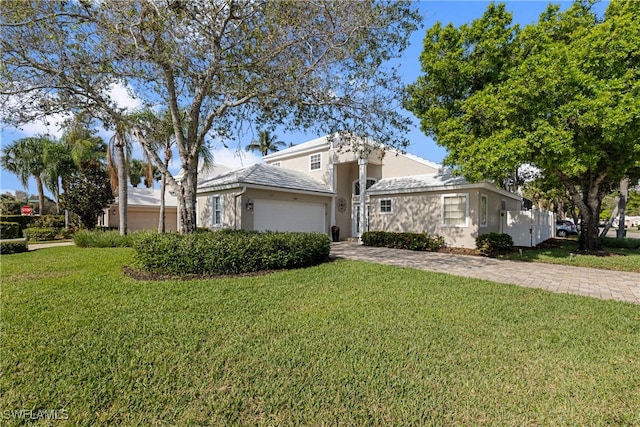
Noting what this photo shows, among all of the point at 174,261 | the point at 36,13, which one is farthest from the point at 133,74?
the point at 174,261

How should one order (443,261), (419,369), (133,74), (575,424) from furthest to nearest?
(443,261) → (133,74) → (419,369) → (575,424)

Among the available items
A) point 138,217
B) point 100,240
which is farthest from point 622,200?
point 138,217

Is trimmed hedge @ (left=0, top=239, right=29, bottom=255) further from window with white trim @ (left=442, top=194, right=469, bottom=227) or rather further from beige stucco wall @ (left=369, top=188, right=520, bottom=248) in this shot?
window with white trim @ (left=442, top=194, right=469, bottom=227)

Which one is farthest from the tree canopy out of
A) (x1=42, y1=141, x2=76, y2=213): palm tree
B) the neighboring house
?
(x1=42, y1=141, x2=76, y2=213): palm tree

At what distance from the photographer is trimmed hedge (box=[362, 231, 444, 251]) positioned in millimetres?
14141

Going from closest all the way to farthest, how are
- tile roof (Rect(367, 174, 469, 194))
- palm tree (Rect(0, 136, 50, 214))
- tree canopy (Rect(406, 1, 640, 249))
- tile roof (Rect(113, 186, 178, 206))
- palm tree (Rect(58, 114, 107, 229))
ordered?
tree canopy (Rect(406, 1, 640, 249)) < tile roof (Rect(367, 174, 469, 194)) < palm tree (Rect(58, 114, 107, 229)) < tile roof (Rect(113, 186, 178, 206)) < palm tree (Rect(0, 136, 50, 214))

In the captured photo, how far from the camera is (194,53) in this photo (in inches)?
303

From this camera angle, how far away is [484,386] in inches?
117

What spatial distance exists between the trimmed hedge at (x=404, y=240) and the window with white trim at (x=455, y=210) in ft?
3.12

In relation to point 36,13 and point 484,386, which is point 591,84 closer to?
point 484,386

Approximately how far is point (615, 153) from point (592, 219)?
3.41 metres

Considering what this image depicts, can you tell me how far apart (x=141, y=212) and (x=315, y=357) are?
1025 inches

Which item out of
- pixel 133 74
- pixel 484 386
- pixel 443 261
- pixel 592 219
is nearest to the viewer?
pixel 484 386

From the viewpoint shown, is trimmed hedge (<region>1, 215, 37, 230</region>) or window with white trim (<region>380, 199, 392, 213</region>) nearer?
window with white trim (<region>380, 199, 392, 213</region>)
